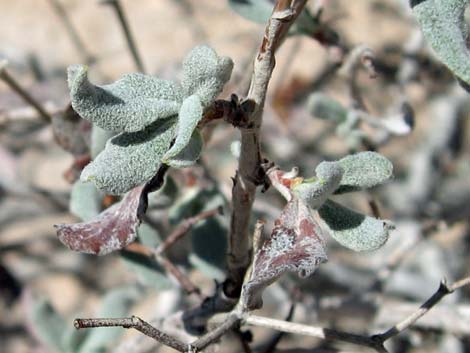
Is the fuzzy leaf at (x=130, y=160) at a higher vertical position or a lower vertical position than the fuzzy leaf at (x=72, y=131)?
higher

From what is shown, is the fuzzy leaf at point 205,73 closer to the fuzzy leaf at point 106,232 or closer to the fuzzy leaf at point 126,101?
the fuzzy leaf at point 126,101

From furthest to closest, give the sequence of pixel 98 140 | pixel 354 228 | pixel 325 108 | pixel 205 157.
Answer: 1. pixel 205 157
2. pixel 325 108
3. pixel 98 140
4. pixel 354 228

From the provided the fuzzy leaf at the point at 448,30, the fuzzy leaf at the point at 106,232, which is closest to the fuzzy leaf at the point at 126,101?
the fuzzy leaf at the point at 106,232

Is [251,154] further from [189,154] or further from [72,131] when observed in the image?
[72,131]

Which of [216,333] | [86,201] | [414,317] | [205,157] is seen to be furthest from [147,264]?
[205,157]

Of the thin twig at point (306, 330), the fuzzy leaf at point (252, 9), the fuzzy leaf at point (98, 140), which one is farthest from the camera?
the fuzzy leaf at point (252, 9)

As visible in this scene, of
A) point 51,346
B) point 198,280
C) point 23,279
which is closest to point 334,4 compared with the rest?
point 198,280

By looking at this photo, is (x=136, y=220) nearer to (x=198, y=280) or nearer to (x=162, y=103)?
(x=162, y=103)

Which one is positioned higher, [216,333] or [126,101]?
[126,101]
